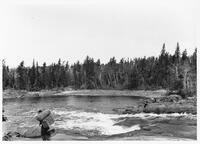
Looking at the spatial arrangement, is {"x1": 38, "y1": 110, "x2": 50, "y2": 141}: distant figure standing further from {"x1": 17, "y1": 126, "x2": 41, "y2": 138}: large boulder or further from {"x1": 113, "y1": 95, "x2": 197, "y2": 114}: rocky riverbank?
Result: {"x1": 113, "y1": 95, "x2": 197, "y2": 114}: rocky riverbank

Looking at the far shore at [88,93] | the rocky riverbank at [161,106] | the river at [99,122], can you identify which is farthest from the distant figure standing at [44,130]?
the rocky riverbank at [161,106]

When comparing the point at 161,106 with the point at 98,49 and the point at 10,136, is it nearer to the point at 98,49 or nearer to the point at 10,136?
the point at 98,49

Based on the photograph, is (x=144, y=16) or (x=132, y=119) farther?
(x=132, y=119)

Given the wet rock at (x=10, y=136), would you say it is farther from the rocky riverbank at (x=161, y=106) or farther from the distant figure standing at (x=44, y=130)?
the rocky riverbank at (x=161, y=106)

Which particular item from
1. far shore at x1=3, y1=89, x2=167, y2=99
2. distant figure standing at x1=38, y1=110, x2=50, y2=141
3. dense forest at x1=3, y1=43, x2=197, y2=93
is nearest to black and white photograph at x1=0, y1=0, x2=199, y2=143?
distant figure standing at x1=38, y1=110, x2=50, y2=141

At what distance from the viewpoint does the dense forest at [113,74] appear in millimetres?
11375

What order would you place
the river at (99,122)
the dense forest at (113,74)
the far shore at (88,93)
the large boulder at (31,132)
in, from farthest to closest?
the far shore at (88,93) < the dense forest at (113,74) < the river at (99,122) < the large boulder at (31,132)

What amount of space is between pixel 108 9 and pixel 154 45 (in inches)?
94.5

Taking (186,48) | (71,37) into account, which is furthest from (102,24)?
(186,48)

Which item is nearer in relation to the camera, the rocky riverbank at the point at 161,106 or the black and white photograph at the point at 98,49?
the black and white photograph at the point at 98,49

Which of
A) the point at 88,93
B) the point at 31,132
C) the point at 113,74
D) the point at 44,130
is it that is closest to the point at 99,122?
the point at 44,130

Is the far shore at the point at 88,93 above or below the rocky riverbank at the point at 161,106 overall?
above

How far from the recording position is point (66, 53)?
1098cm

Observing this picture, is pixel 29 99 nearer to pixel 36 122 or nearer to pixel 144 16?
pixel 36 122
